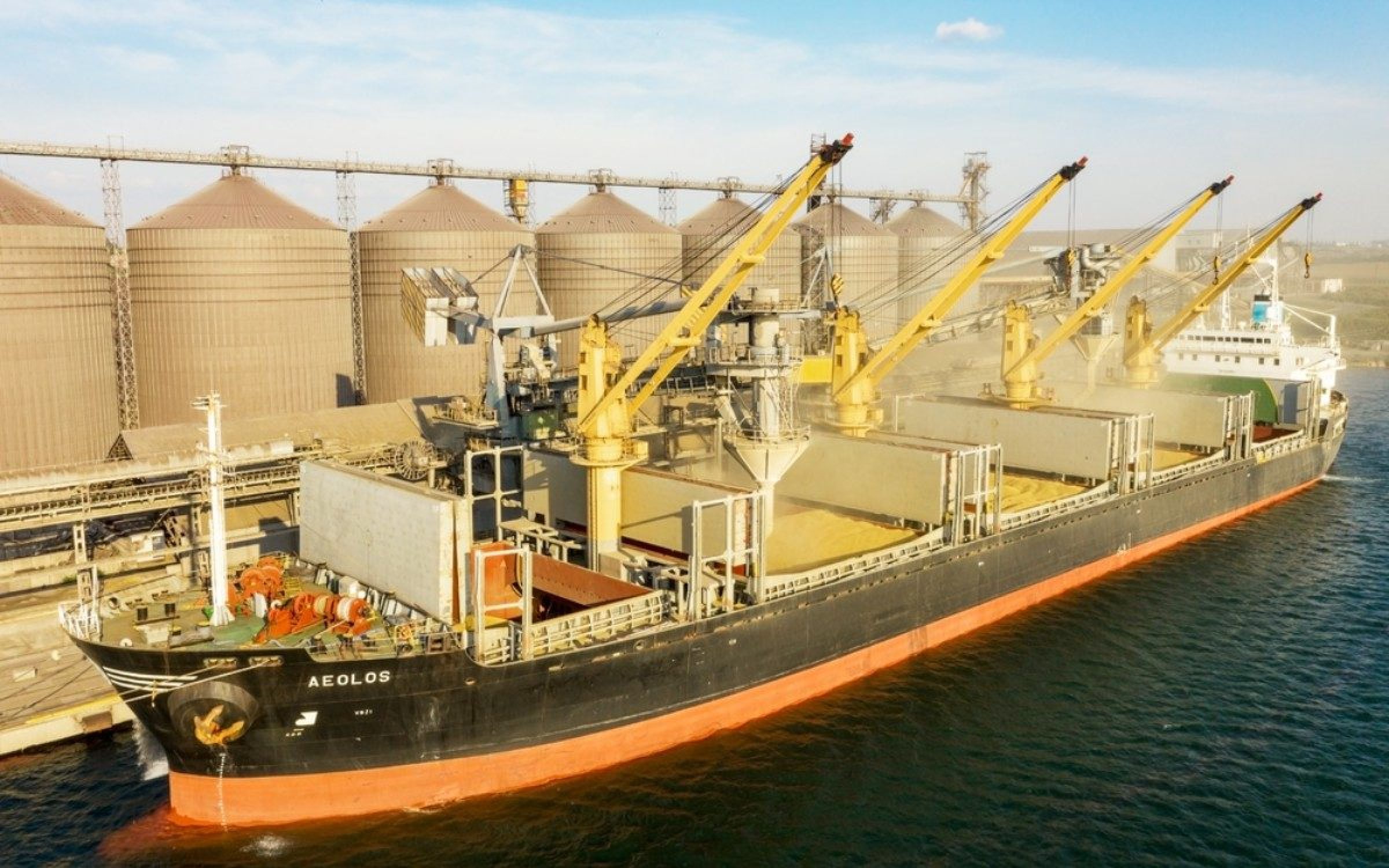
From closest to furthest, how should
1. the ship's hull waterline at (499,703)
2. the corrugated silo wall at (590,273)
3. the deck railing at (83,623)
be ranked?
the ship's hull waterline at (499,703) → the deck railing at (83,623) → the corrugated silo wall at (590,273)

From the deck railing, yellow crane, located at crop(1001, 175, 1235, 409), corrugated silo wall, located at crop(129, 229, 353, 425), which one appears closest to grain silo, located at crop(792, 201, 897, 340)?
yellow crane, located at crop(1001, 175, 1235, 409)

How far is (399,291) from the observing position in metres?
53.1

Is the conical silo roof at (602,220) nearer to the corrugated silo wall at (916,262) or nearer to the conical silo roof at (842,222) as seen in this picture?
the conical silo roof at (842,222)

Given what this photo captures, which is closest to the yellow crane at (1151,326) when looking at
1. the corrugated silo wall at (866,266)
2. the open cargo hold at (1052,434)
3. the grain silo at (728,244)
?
the open cargo hold at (1052,434)

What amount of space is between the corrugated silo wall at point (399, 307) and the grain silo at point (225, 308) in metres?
5.08

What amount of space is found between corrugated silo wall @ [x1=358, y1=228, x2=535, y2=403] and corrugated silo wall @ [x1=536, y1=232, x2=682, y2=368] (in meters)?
6.39

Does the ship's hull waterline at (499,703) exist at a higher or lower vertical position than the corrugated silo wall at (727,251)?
lower

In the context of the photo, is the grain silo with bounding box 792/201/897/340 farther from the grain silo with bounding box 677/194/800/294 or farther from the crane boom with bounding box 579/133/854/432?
the crane boom with bounding box 579/133/854/432

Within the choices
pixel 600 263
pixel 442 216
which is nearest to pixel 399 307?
pixel 442 216

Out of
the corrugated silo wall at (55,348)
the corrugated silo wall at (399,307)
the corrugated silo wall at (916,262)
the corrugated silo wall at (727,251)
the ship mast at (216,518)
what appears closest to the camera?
the ship mast at (216,518)

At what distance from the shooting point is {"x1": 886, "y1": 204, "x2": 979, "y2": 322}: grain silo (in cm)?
8744

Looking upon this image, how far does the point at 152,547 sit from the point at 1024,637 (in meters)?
31.6

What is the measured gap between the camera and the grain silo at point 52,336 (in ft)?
124

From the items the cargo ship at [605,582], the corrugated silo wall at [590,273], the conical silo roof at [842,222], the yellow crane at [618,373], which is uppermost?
the conical silo roof at [842,222]
